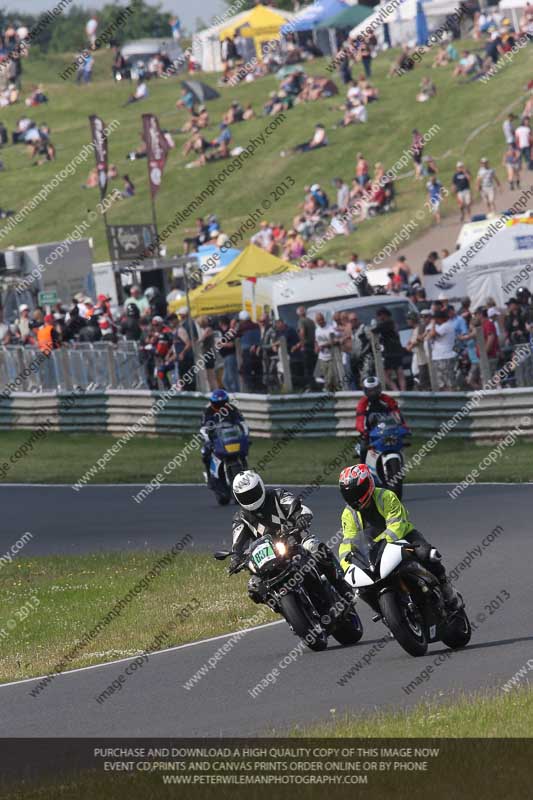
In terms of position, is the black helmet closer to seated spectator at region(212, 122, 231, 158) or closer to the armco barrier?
the armco barrier

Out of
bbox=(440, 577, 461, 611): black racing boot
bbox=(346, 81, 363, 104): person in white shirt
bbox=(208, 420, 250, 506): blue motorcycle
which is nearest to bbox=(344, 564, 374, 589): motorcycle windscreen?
bbox=(440, 577, 461, 611): black racing boot

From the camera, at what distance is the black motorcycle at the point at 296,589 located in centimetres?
1059

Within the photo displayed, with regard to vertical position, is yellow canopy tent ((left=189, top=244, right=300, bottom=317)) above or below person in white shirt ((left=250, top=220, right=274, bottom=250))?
above

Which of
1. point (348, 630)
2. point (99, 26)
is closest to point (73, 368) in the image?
point (348, 630)

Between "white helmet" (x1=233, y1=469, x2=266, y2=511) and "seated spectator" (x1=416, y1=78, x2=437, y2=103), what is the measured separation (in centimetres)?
4586

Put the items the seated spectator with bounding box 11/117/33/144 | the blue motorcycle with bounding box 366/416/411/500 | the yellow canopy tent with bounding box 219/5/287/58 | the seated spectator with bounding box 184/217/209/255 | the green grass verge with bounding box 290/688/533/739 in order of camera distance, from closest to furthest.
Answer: the green grass verge with bounding box 290/688/533/739, the blue motorcycle with bounding box 366/416/411/500, the seated spectator with bounding box 184/217/209/255, the yellow canopy tent with bounding box 219/5/287/58, the seated spectator with bounding box 11/117/33/144

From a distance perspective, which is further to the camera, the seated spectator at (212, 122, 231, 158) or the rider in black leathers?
the seated spectator at (212, 122, 231, 158)

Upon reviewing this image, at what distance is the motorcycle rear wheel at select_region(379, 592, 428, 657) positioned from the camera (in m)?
9.80

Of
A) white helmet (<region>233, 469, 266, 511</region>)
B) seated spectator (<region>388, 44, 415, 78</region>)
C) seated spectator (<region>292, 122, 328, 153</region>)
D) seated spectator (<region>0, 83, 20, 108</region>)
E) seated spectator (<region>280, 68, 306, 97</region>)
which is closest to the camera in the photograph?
white helmet (<region>233, 469, 266, 511</region>)

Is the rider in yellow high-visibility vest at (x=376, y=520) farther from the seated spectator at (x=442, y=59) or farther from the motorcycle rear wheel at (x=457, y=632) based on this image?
the seated spectator at (x=442, y=59)

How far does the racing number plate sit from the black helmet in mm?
7848

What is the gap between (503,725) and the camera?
25.5 ft

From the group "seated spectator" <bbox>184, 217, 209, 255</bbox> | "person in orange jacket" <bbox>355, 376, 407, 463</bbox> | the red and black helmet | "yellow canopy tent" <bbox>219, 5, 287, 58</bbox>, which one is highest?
"yellow canopy tent" <bbox>219, 5, 287, 58</bbox>

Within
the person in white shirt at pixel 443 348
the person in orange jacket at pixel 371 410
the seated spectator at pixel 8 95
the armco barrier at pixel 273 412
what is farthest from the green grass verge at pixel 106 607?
the seated spectator at pixel 8 95
